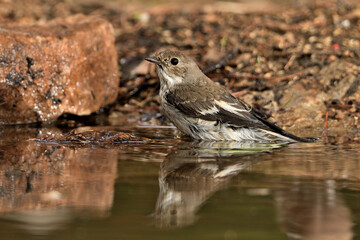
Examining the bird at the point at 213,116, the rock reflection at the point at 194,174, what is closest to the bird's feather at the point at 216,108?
the bird at the point at 213,116

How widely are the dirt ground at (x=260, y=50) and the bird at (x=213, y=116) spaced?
74 cm

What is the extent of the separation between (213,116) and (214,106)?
0.40 ft

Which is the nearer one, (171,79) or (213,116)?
(213,116)

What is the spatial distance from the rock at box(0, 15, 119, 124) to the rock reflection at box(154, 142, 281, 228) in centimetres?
197

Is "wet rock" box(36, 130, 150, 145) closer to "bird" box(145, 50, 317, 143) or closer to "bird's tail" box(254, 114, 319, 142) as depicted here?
"bird" box(145, 50, 317, 143)

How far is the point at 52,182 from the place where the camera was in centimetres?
381

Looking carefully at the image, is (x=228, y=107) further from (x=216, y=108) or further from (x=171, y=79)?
(x=171, y=79)

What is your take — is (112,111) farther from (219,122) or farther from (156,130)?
(219,122)

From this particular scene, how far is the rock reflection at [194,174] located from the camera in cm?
318

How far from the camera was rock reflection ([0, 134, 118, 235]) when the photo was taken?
3.07 m

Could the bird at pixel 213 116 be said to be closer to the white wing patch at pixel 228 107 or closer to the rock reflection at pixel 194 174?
the white wing patch at pixel 228 107

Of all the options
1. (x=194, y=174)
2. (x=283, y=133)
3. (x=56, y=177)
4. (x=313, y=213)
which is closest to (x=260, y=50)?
(x=283, y=133)

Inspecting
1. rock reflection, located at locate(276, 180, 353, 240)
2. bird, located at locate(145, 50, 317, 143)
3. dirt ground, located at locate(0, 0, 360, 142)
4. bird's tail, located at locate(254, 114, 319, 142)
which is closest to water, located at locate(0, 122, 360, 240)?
rock reflection, located at locate(276, 180, 353, 240)

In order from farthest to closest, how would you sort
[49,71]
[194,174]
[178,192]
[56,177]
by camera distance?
1. [49,71]
2. [194,174]
3. [56,177]
4. [178,192]
